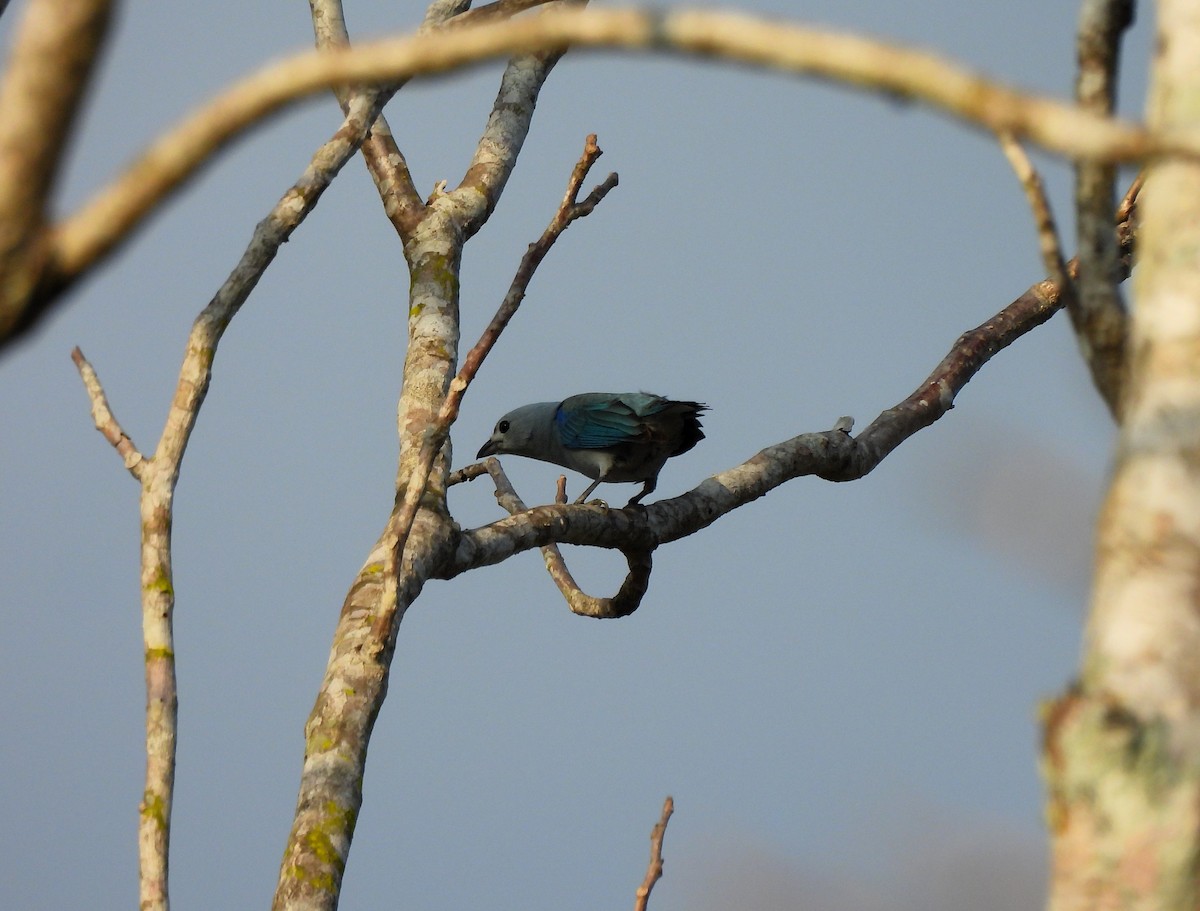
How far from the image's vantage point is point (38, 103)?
1.82 meters

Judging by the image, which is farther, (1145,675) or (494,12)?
(494,12)

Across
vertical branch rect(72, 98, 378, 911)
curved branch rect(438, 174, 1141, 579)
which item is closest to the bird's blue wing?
curved branch rect(438, 174, 1141, 579)

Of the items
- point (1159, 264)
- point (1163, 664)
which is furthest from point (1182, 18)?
Answer: point (1163, 664)

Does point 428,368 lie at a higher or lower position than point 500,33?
higher

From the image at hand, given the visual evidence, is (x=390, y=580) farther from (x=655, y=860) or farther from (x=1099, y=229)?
(x=1099, y=229)

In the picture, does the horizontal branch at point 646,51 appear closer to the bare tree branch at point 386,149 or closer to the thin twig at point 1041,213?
the thin twig at point 1041,213

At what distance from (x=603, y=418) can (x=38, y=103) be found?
772 cm

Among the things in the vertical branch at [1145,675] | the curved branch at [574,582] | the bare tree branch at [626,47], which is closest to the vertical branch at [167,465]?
the curved branch at [574,582]

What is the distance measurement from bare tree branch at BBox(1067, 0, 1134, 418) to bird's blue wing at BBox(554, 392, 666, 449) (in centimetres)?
626

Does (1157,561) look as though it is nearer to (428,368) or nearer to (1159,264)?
(1159,264)

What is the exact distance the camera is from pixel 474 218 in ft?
24.2

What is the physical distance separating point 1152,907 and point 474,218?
5808 mm

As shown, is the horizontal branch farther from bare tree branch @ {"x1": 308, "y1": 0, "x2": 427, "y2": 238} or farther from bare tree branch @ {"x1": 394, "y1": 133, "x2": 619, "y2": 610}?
bare tree branch @ {"x1": 308, "y1": 0, "x2": 427, "y2": 238}

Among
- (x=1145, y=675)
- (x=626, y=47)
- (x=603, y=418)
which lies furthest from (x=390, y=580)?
(x=603, y=418)
